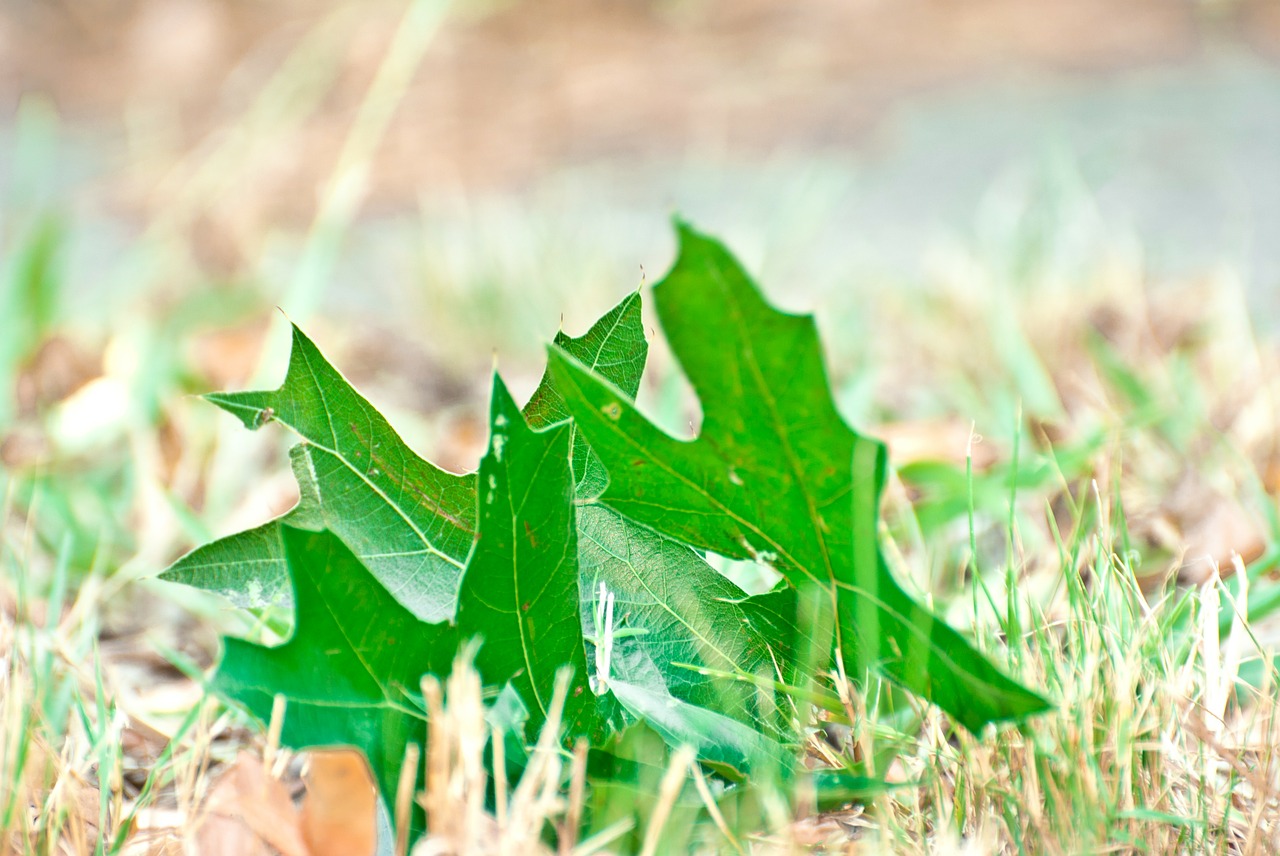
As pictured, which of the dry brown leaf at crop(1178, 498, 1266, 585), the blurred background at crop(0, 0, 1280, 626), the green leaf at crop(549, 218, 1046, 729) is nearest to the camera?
the green leaf at crop(549, 218, 1046, 729)

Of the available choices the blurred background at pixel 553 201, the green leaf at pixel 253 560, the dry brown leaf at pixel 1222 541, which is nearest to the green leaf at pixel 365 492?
the green leaf at pixel 253 560

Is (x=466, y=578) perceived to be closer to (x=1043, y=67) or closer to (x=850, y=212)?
(x=850, y=212)

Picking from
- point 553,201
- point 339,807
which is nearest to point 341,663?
point 339,807

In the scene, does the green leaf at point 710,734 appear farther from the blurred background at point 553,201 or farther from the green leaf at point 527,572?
the blurred background at point 553,201

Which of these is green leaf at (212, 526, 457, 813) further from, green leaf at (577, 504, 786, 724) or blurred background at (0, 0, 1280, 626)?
blurred background at (0, 0, 1280, 626)

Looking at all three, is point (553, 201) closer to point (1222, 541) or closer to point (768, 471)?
point (1222, 541)

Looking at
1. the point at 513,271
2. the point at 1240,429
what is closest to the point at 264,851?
the point at 1240,429

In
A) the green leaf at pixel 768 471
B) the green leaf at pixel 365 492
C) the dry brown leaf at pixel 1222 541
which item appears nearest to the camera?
the green leaf at pixel 768 471

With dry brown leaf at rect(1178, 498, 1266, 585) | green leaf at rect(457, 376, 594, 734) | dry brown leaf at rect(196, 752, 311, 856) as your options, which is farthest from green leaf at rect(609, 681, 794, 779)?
dry brown leaf at rect(1178, 498, 1266, 585)
